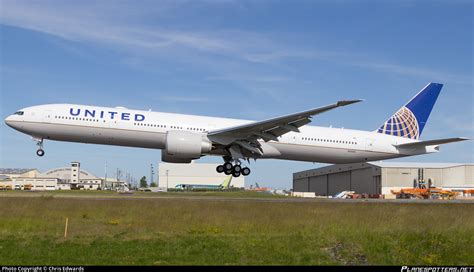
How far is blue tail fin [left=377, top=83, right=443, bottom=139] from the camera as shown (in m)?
40.1

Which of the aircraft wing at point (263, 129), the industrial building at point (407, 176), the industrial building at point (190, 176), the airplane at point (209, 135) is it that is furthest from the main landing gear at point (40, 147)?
the industrial building at point (190, 176)

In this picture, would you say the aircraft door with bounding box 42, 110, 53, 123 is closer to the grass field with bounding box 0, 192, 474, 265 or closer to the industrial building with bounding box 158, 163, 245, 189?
the grass field with bounding box 0, 192, 474, 265

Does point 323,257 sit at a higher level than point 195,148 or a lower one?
lower

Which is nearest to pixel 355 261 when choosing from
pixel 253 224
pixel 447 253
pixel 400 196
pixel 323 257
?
pixel 323 257

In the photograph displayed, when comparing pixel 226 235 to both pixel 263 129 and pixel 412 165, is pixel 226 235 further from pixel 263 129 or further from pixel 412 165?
pixel 412 165

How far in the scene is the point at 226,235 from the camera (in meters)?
17.1

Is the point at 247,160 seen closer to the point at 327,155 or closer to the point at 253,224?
the point at 327,155

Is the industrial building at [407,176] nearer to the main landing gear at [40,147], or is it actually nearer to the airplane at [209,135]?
the airplane at [209,135]

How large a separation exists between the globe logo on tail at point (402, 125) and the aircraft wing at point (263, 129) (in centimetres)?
1006

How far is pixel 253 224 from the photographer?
20141mm

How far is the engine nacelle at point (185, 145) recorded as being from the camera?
3241 centimetres

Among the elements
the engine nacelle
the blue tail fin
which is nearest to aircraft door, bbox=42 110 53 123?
the engine nacelle

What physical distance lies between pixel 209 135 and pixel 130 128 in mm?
4925

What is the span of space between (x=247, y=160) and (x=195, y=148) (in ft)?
16.1
